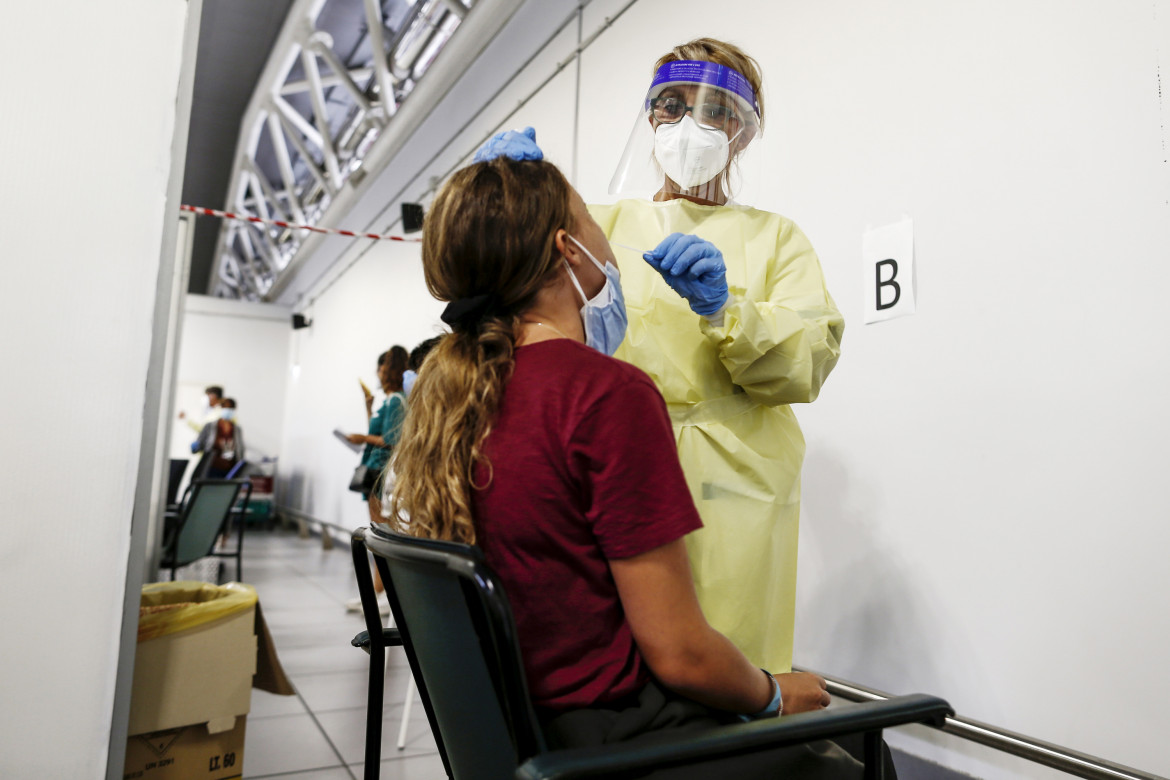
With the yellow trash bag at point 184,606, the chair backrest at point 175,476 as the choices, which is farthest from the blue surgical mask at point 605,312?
the chair backrest at point 175,476

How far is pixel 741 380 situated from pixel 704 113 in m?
0.46

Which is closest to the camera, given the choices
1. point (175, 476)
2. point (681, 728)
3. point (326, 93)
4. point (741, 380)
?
point (681, 728)

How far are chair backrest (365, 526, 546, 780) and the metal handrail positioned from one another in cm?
75

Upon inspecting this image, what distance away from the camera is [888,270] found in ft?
5.94

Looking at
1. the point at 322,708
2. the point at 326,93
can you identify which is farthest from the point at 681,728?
the point at 326,93

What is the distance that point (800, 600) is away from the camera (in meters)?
2.05

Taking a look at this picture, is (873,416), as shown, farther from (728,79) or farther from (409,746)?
(409,746)

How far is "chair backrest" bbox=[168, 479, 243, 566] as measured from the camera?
3850 millimetres

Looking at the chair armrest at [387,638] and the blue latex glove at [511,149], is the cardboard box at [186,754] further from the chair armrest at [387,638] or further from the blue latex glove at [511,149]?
the blue latex glove at [511,149]

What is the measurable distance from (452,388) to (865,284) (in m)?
1.41

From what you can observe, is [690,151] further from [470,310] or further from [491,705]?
[491,705]

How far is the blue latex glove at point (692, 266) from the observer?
1020mm

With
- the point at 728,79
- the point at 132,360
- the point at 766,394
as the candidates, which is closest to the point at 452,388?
the point at 766,394

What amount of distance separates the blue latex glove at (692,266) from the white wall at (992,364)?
1.15 feet
